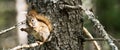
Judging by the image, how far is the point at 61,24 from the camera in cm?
358

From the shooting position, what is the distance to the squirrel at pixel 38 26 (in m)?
3.35

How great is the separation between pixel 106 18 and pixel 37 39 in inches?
337

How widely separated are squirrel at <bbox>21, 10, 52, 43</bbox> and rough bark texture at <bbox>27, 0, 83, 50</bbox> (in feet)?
0.33

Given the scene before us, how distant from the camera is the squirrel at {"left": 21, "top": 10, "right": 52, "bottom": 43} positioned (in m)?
3.35

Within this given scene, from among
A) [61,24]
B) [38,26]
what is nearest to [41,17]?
[38,26]

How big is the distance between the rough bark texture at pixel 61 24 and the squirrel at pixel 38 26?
3.9 inches

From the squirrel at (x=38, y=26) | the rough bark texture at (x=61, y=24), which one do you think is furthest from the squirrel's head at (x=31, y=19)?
the rough bark texture at (x=61, y=24)

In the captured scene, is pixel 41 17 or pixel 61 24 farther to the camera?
pixel 61 24

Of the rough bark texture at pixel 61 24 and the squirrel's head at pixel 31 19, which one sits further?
the rough bark texture at pixel 61 24

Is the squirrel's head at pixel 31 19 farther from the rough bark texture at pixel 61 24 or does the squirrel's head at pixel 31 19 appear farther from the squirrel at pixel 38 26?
the rough bark texture at pixel 61 24

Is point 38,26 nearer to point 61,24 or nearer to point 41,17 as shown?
point 41,17

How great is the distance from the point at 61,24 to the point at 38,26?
9.5 inches

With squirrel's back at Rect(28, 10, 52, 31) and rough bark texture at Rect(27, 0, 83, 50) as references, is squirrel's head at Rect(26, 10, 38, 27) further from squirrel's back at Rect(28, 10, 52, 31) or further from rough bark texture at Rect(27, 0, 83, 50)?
rough bark texture at Rect(27, 0, 83, 50)

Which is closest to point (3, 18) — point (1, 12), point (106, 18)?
point (1, 12)
